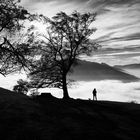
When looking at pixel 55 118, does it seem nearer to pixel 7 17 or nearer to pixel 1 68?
pixel 7 17

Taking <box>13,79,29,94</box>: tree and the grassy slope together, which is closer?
the grassy slope

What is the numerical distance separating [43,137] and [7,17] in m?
17.6

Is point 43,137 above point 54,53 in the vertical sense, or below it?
below

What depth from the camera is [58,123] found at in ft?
58.9

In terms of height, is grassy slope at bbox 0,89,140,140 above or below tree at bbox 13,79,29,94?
below

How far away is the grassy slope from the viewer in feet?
51.2

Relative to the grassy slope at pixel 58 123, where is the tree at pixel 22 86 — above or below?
above

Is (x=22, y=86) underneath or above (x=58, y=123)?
above

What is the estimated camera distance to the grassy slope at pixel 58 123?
15602 millimetres

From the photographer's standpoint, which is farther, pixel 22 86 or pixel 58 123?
pixel 22 86

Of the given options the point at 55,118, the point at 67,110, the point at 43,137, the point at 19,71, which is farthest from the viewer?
the point at 19,71

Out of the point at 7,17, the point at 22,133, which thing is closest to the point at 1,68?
the point at 7,17

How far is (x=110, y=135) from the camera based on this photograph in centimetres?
1593

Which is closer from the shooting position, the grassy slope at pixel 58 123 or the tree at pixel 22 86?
the grassy slope at pixel 58 123
